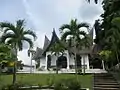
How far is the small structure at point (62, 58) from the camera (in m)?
41.5

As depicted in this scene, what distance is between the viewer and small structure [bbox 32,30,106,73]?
4153 centimetres

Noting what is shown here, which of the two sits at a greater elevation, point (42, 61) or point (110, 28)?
point (110, 28)

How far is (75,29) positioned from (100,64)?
17.1 m

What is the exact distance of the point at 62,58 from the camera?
43.5 m

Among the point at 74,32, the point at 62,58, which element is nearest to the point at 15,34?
the point at 74,32

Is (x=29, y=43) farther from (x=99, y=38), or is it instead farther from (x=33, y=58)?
(x=33, y=58)

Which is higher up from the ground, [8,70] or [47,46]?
[47,46]

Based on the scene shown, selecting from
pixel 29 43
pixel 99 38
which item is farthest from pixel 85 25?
pixel 29 43

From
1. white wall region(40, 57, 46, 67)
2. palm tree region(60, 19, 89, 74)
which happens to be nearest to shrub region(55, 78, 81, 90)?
palm tree region(60, 19, 89, 74)

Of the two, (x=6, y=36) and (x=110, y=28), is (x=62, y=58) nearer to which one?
(x=110, y=28)

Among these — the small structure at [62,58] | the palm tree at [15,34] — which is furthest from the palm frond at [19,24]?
the small structure at [62,58]

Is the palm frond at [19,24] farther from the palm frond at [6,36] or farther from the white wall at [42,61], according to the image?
the white wall at [42,61]

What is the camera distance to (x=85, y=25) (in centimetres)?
2673

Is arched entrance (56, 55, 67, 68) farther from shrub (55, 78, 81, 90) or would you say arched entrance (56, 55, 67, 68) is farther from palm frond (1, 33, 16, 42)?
shrub (55, 78, 81, 90)
